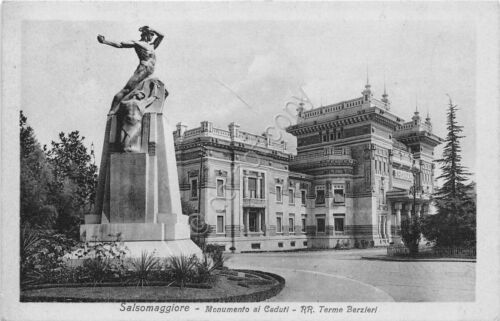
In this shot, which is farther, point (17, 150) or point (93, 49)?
point (93, 49)

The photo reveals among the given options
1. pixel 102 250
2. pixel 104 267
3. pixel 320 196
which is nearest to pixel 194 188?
pixel 320 196

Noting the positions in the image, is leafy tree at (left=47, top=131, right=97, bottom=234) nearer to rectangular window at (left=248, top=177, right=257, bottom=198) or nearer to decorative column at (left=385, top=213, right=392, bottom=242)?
rectangular window at (left=248, top=177, right=257, bottom=198)

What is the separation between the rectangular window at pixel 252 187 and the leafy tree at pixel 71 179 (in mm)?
12075

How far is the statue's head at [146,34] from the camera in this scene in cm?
1146

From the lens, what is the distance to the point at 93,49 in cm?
1260

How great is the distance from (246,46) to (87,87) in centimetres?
498

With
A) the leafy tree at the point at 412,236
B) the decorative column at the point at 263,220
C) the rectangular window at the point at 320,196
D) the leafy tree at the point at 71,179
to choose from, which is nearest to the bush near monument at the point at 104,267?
the leafy tree at the point at 71,179

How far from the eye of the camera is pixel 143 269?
985 cm

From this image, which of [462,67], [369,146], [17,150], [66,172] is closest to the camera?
[17,150]

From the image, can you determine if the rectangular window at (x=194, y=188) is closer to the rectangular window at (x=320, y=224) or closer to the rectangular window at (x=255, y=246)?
the rectangular window at (x=255, y=246)

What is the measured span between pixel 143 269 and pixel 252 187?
2241 cm

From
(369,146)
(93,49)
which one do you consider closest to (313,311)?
(93,49)

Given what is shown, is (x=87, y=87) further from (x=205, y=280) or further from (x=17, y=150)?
(x=205, y=280)

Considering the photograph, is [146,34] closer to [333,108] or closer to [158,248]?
[158,248]
